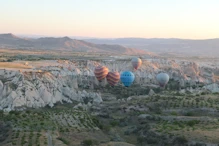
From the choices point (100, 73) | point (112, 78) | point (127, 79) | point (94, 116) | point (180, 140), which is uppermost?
point (180, 140)

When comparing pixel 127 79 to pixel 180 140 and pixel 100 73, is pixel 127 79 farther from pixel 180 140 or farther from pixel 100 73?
pixel 180 140

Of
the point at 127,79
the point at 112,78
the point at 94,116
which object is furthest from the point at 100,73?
the point at 94,116

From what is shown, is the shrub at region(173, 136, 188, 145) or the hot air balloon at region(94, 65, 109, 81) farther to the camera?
the hot air balloon at region(94, 65, 109, 81)

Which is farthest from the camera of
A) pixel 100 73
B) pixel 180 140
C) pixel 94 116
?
pixel 100 73

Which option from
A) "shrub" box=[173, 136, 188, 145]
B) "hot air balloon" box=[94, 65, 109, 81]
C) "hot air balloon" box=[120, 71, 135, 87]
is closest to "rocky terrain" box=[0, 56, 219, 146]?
"shrub" box=[173, 136, 188, 145]

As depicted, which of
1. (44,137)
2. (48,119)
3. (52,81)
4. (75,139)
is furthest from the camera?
(52,81)

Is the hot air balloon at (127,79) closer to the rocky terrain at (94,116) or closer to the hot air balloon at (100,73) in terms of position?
the rocky terrain at (94,116)

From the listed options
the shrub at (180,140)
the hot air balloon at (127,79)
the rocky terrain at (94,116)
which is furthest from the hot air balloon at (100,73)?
the shrub at (180,140)

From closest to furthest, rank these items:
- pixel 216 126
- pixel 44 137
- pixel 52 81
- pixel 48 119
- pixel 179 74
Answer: pixel 44 137 < pixel 216 126 < pixel 48 119 < pixel 52 81 < pixel 179 74

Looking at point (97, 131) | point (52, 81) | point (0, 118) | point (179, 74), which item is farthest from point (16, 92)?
point (179, 74)

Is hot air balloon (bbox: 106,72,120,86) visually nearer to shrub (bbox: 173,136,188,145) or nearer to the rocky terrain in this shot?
the rocky terrain

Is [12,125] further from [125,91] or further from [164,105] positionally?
[125,91]
